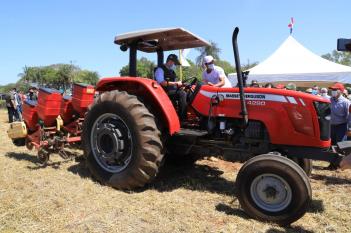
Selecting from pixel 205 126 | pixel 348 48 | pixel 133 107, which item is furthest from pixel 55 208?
pixel 348 48

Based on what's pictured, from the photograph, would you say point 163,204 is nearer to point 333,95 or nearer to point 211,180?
point 211,180

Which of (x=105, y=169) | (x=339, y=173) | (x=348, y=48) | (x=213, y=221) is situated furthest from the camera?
(x=339, y=173)

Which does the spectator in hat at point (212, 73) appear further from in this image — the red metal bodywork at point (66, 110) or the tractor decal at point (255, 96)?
the red metal bodywork at point (66, 110)

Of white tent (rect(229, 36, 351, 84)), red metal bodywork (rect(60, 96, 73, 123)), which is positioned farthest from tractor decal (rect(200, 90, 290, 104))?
white tent (rect(229, 36, 351, 84))

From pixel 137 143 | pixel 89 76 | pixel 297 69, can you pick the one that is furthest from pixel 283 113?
pixel 89 76

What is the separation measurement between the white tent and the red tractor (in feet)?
29.4

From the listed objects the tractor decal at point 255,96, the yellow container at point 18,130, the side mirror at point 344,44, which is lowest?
the yellow container at point 18,130

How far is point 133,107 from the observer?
4.92 meters

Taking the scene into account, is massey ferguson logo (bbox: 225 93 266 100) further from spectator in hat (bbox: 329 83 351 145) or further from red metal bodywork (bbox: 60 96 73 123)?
spectator in hat (bbox: 329 83 351 145)

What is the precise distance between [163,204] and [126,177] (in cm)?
69

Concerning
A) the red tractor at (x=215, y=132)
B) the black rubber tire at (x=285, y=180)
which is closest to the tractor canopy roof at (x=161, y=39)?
the red tractor at (x=215, y=132)

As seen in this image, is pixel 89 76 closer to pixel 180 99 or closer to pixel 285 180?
pixel 180 99

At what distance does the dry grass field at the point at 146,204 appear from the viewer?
3838 millimetres

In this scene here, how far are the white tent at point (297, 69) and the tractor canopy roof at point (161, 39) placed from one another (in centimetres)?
890
